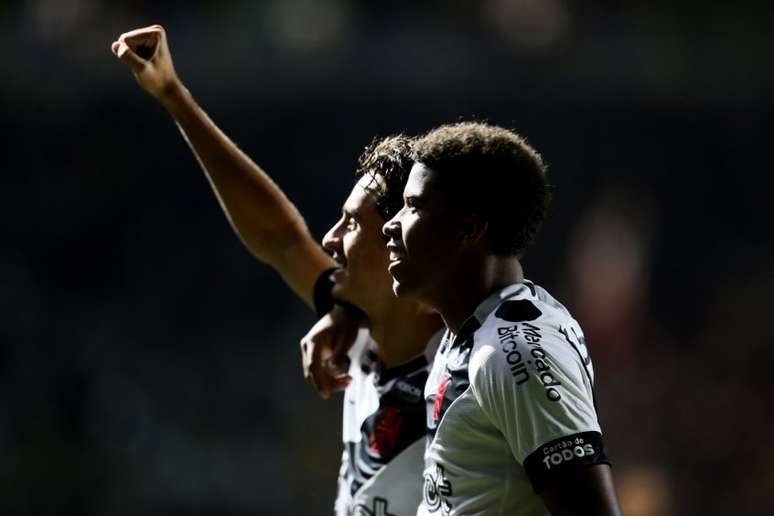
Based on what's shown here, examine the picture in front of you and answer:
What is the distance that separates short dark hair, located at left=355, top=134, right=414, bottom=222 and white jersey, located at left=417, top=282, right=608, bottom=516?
51cm

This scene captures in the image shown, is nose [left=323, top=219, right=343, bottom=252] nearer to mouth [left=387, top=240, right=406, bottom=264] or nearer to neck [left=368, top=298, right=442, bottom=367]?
neck [left=368, top=298, right=442, bottom=367]

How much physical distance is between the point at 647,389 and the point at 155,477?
3623 mm

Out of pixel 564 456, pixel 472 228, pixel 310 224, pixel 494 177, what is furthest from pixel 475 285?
pixel 310 224

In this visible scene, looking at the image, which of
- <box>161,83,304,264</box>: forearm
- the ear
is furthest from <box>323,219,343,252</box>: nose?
the ear

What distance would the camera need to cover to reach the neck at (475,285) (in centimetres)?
211

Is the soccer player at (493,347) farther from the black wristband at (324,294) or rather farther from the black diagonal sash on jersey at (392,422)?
the black wristband at (324,294)

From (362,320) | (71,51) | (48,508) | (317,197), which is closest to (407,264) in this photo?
(362,320)

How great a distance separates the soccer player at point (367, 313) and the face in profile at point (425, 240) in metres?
0.39

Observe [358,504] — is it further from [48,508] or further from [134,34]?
[48,508]

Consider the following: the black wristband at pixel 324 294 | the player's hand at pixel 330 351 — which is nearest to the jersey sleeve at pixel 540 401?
the player's hand at pixel 330 351

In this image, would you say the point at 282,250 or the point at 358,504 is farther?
the point at 282,250

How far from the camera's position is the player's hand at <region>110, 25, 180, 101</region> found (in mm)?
2982

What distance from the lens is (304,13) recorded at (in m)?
9.24

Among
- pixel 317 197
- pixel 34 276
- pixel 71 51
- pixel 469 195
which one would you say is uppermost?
pixel 71 51
